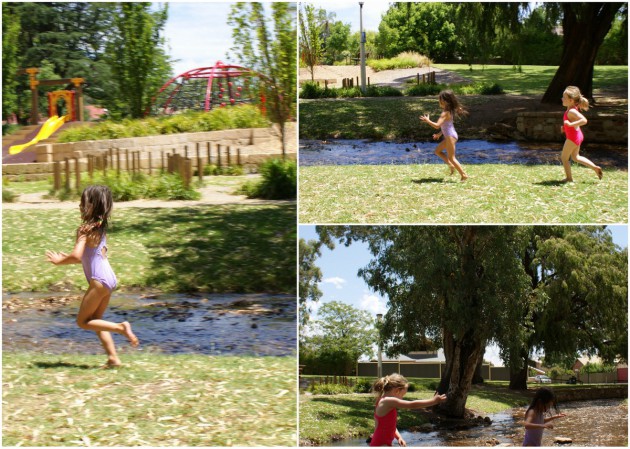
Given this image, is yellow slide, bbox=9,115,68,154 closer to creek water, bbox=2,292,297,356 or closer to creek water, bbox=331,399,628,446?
creek water, bbox=2,292,297,356

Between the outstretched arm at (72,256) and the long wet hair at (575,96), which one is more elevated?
the long wet hair at (575,96)

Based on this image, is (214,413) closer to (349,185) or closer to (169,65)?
(349,185)

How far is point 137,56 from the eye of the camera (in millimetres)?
17375

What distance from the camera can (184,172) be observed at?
46.4ft

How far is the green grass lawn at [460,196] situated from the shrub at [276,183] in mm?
2494

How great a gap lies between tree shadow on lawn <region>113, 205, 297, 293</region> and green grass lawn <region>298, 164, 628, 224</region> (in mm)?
1064

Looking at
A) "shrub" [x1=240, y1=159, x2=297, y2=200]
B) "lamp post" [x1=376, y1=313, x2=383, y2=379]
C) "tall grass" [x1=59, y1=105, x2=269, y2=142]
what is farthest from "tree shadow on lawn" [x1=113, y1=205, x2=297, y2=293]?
"tall grass" [x1=59, y1=105, x2=269, y2=142]

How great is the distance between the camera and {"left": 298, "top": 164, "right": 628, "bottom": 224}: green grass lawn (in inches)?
371

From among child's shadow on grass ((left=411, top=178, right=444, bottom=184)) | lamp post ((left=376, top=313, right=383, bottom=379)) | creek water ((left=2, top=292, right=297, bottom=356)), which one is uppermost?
child's shadow on grass ((left=411, top=178, right=444, bottom=184))

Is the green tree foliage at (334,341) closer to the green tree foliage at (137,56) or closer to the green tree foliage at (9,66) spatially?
the green tree foliage at (137,56)

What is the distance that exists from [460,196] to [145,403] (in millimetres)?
5116

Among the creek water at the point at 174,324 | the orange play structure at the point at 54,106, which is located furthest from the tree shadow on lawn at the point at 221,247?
the orange play structure at the point at 54,106

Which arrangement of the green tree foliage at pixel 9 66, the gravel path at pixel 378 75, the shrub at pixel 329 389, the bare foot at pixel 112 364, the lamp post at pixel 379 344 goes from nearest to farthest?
the bare foot at pixel 112 364 < the shrub at pixel 329 389 < the lamp post at pixel 379 344 < the gravel path at pixel 378 75 < the green tree foliage at pixel 9 66

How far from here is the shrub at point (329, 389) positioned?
29.2 feet
